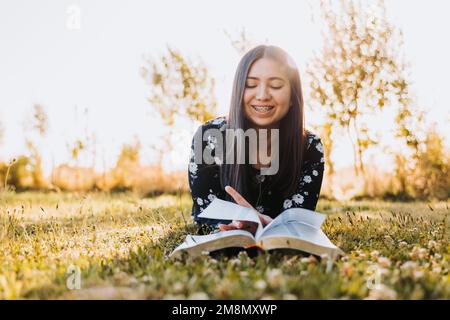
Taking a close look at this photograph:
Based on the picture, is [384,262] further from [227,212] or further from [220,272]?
[227,212]

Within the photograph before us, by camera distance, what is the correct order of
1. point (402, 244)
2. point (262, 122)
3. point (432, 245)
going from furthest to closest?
point (262, 122), point (402, 244), point (432, 245)

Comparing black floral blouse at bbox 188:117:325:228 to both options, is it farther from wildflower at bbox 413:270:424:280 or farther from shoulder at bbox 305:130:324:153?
wildflower at bbox 413:270:424:280

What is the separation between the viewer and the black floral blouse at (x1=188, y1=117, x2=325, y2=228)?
389 centimetres

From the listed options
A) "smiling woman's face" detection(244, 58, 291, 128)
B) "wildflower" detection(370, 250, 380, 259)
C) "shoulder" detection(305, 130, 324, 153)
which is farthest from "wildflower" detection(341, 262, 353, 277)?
"shoulder" detection(305, 130, 324, 153)

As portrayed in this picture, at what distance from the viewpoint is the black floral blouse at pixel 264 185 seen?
389 cm

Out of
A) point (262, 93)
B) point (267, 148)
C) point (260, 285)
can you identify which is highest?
point (262, 93)

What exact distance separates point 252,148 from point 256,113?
1.07 feet

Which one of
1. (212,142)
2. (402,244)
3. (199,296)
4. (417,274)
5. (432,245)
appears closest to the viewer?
(199,296)

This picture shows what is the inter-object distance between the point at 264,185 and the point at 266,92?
0.80 metres

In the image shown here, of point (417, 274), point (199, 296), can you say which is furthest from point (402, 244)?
point (199, 296)

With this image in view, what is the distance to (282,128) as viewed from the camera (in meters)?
3.98

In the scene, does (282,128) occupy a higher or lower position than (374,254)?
higher

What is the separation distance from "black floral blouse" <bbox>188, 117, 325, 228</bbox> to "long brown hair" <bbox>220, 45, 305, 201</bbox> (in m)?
0.07
